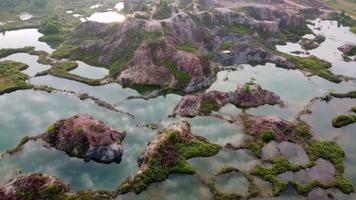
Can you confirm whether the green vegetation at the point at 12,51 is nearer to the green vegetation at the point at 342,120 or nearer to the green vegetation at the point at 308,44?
the green vegetation at the point at 308,44

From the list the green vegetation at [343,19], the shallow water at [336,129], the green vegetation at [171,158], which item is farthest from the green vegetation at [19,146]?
the green vegetation at [343,19]

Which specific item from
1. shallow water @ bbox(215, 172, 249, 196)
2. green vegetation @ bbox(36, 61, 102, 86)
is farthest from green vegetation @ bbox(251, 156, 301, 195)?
green vegetation @ bbox(36, 61, 102, 86)

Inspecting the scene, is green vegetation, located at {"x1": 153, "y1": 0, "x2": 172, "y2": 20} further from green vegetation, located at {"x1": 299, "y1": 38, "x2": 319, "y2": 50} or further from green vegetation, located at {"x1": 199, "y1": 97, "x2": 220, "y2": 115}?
green vegetation, located at {"x1": 299, "y1": 38, "x2": 319, "y2": 50}

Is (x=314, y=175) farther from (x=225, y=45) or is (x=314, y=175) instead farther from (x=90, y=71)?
(x=90, y=71)

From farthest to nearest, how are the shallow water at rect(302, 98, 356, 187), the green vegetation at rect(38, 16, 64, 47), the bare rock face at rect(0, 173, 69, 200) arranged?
the green vegetation at rect(38, 16, 64, 47)
the shallow water at rect(302, 98, 356, 187)
the bare rock face at rect(0, 173, 69, 200)

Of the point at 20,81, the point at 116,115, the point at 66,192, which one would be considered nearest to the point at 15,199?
the point at 66,192

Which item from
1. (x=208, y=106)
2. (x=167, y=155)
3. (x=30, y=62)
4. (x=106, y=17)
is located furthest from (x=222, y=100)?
(x=106, y=17)
